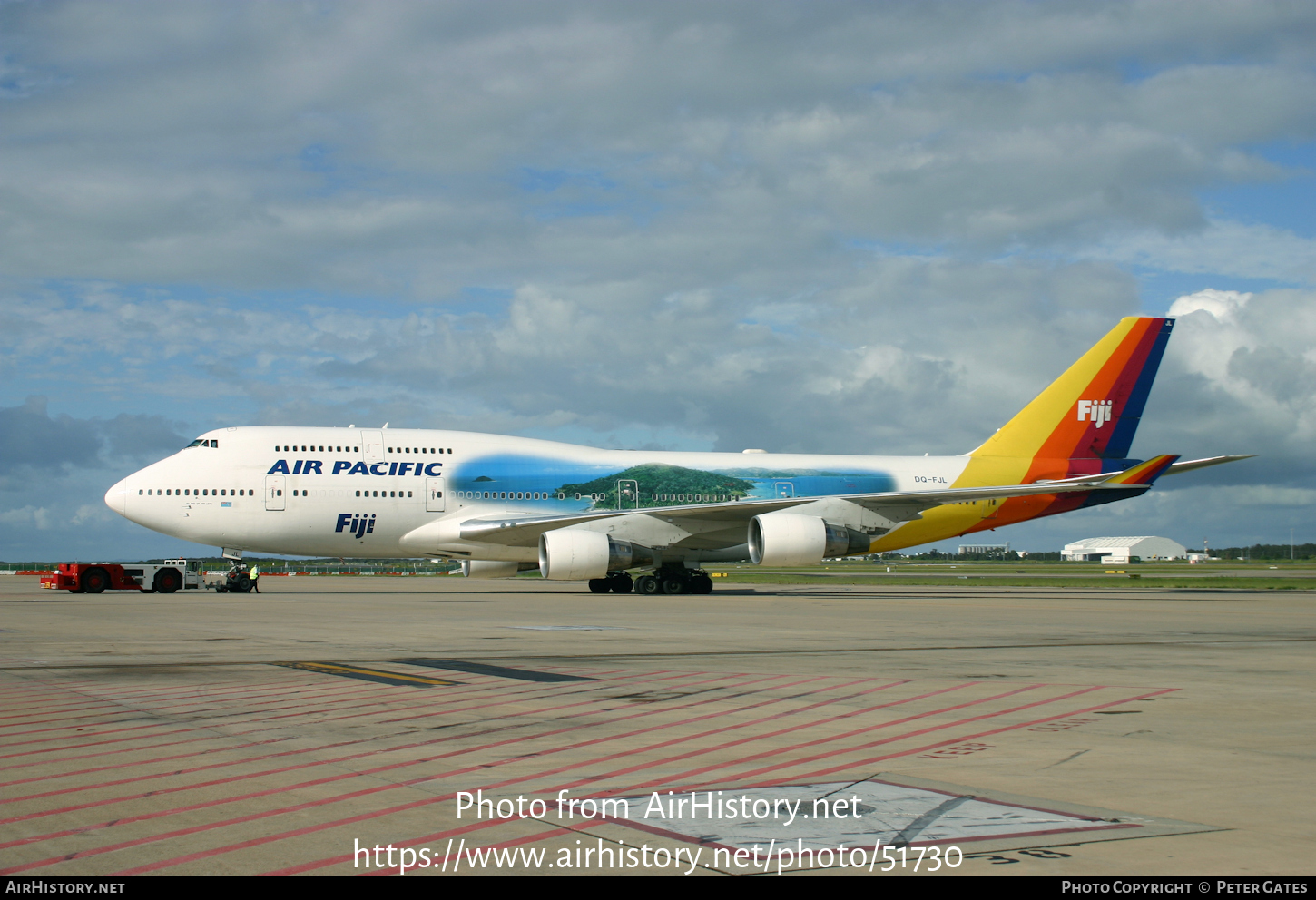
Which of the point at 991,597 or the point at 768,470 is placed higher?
the point at 768,470

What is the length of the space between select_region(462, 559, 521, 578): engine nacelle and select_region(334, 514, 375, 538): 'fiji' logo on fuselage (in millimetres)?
3382

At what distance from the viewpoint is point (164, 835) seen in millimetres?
4676

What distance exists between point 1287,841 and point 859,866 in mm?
1918

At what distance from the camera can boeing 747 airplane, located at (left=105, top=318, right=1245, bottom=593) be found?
3123 cm

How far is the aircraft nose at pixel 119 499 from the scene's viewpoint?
1232 inches

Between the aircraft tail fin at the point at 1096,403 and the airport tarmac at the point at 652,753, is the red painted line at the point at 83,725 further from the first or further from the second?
the aircraft tail fin at the point at 1096,403

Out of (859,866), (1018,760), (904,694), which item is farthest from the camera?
(904,694)

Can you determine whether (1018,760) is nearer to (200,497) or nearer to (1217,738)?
(1217,738)

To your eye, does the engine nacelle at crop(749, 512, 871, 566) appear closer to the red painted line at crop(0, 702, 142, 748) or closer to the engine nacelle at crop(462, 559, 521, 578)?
the engine nacelle at crop(462, 559, 521, 578)

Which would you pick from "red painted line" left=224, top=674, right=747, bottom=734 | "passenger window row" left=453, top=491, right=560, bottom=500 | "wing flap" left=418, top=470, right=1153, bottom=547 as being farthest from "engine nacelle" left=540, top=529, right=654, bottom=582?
"red painted line" left=224, top=674, right=747, bottom=734

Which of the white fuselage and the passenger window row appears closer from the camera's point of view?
the white fuselage

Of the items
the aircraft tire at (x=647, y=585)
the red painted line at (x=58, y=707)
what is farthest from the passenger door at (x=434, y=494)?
the red painted line at (x=58, y=707)

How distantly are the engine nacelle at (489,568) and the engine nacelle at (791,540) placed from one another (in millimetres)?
7885

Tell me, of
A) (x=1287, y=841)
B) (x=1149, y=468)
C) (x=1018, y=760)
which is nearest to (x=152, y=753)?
(x=1018, y=760)
